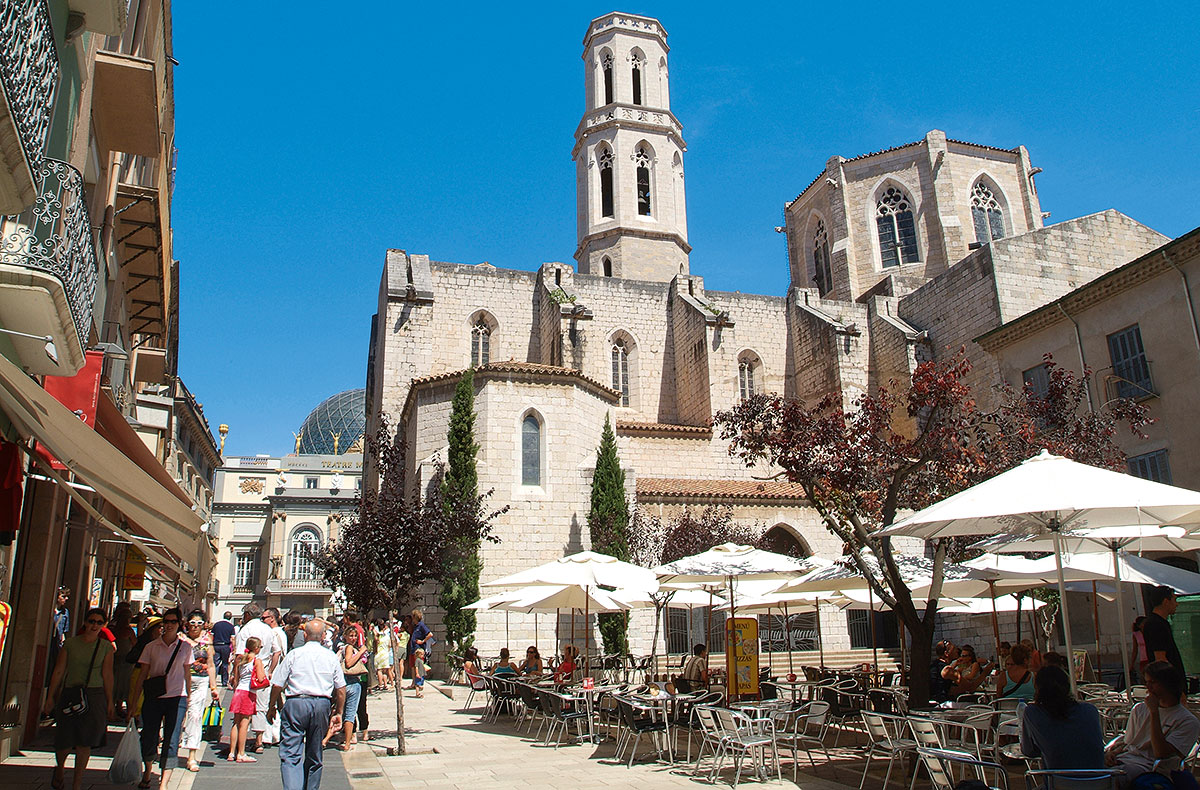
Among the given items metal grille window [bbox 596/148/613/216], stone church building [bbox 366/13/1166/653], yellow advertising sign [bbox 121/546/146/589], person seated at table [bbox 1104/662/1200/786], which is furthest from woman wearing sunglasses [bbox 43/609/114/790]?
metal grille window [bbox 596/148/613/216]

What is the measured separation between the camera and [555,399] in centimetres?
2061

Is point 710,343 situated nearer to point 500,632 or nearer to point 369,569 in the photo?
point 500,632

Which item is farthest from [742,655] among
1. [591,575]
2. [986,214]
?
[986,214]

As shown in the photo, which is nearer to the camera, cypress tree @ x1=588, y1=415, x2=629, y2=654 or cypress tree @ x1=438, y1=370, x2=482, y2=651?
cypress tree @ x1=438, y1=370, x2=482, y2=651

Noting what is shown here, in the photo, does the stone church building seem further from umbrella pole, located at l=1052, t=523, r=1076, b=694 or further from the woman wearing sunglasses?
umbrella pole, located at l=1052, t=523, r=1076, b=694

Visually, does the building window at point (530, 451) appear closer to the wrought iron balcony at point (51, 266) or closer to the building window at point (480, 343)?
the building window at point (480, 343)

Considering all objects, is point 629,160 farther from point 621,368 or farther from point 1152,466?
point 1152,466

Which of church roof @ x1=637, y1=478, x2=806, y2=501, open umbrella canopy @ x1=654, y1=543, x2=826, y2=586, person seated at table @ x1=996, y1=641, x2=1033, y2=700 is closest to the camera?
person seated at table @ x1=996, y1=641, x2=1033, y2=700

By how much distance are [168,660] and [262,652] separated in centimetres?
269

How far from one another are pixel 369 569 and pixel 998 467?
33.8 feet

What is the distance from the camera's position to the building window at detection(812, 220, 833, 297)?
3444 centimetres

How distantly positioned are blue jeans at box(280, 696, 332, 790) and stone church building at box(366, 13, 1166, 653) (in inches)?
495

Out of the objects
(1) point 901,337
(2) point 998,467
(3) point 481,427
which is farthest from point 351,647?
(1) point 901,337

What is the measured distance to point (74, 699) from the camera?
6.54 meters
